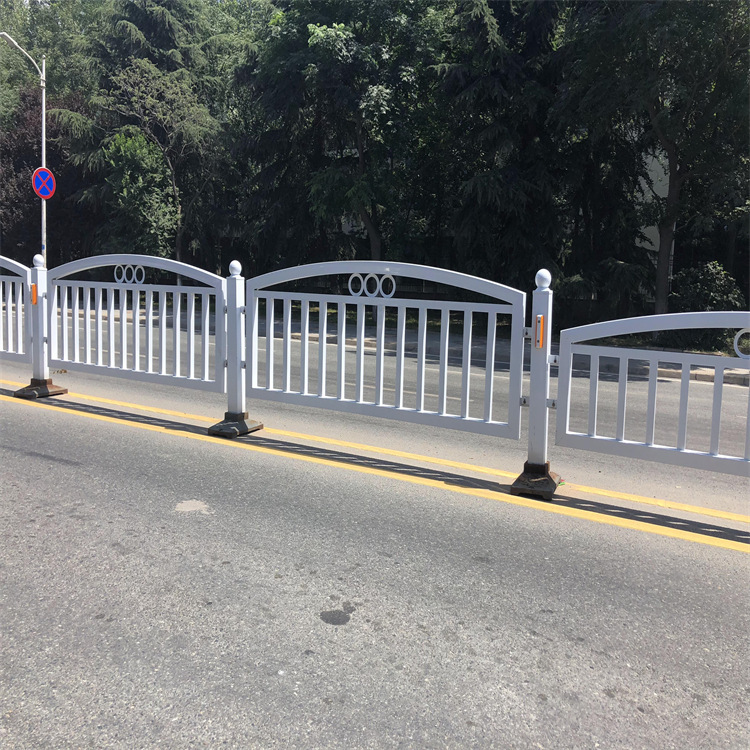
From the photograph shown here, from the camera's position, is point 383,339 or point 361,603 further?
point 383,339

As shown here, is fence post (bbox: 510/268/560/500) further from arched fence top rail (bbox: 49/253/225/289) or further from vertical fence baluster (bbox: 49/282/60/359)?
vertical fence baluster (bbox: 49/282/60/359)

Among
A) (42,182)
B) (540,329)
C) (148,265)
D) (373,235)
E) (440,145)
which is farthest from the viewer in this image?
(373,235)

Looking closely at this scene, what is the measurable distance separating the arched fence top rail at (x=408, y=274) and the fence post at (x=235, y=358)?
18 cm

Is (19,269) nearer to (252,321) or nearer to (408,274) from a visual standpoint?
(252,321)

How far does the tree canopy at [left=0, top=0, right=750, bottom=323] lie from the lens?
1623cm

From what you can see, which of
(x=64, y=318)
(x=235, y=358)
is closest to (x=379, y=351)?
(x=235, y=358)

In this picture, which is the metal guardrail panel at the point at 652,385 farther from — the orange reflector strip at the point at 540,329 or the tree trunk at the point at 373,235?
the tree trunk at the point at 373,235

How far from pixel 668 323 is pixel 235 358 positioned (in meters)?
3.69

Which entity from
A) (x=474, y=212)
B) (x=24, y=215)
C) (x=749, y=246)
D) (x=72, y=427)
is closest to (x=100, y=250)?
(x=24, y=215)

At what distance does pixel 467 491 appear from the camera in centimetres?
535

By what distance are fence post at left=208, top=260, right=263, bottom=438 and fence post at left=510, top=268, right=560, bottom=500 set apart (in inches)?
106

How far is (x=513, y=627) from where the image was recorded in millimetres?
3377

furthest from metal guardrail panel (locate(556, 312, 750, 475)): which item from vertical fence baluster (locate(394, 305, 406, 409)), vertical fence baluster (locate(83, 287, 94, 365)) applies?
vertical fence baluster (locate(83, 287, 94, 365))

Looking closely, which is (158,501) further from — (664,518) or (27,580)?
(664,518)
